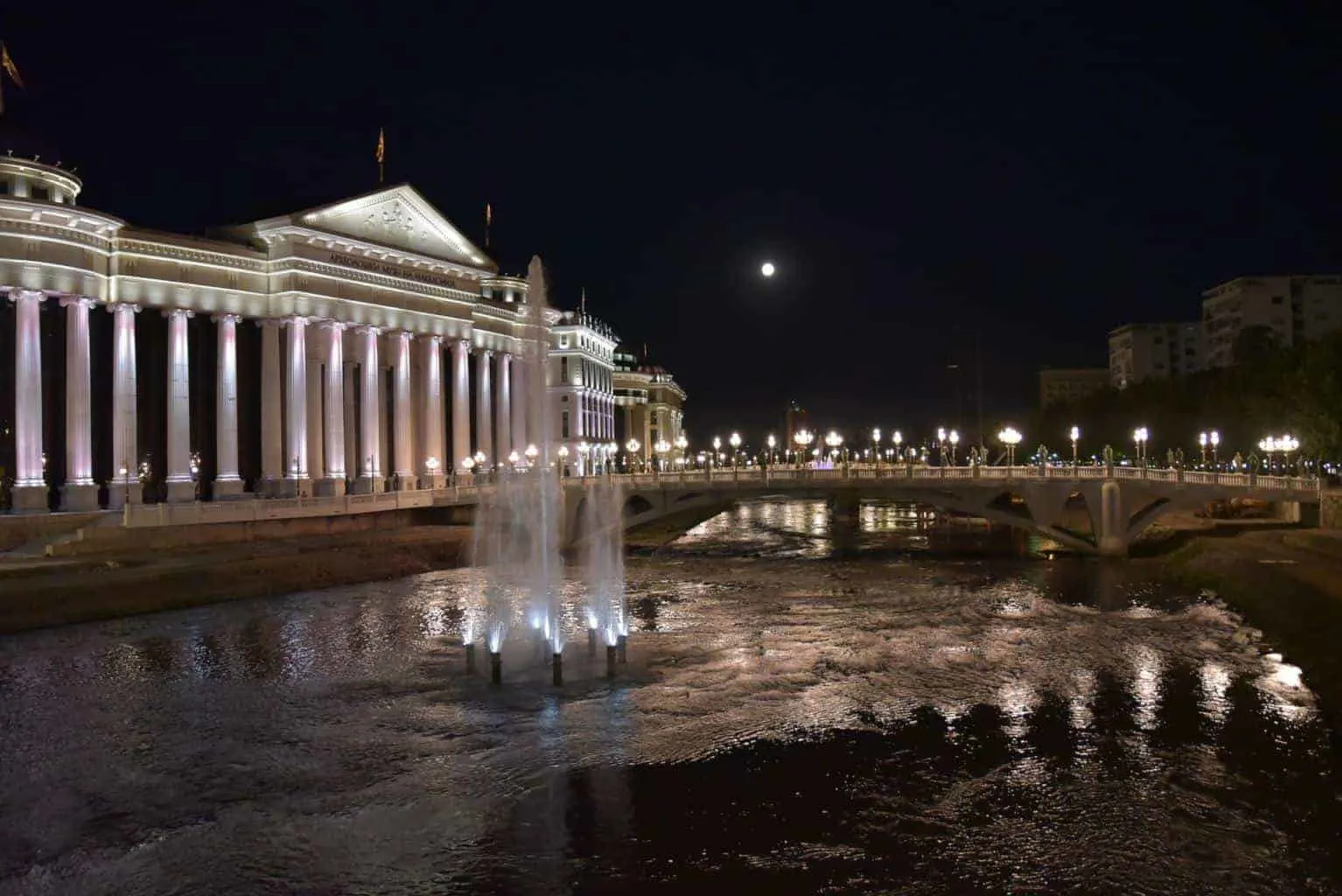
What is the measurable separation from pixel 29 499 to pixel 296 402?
17.4 meters

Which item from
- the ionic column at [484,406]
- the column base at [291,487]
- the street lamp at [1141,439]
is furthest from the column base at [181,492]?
the street lamp at [1141,439]

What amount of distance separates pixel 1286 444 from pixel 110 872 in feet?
205

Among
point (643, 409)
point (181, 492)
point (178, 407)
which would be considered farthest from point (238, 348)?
point (643, 409)

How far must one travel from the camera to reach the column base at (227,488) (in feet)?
195

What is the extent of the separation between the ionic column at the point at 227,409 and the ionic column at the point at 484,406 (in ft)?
76.0

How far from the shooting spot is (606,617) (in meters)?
38.2

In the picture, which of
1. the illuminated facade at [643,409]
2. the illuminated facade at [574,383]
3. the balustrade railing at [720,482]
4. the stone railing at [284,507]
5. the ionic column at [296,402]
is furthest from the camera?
the illuminated facade at [643,409]

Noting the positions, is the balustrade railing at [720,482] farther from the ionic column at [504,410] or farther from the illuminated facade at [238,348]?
the ionic column at [504,410]

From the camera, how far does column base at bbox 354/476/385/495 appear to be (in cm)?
6850

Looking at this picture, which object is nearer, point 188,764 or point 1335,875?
point 1335,875

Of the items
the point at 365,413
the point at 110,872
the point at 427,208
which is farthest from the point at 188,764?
the point at 427,208

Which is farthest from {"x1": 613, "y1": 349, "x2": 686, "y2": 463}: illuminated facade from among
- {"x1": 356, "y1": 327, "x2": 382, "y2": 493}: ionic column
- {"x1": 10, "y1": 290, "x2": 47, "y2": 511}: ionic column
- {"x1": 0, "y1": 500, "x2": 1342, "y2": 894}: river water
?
{"x1": 0, "y1": 500, "x2": 1342, "y2": 894}: river water

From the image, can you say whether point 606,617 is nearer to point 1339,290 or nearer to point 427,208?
point 427,208

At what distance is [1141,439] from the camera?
73562 millimetres
